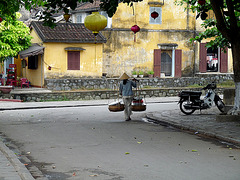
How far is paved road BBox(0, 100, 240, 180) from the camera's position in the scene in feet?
27.0

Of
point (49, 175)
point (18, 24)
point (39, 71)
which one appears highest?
point (18, 24)

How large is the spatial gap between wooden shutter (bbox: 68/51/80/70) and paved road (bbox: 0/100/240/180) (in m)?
14.2

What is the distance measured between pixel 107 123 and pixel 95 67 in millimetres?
15048

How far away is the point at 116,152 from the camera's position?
1036cm

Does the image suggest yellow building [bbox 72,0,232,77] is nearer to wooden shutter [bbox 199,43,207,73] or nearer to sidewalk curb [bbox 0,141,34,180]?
wooden shutter [bbox 199,43,207,73]

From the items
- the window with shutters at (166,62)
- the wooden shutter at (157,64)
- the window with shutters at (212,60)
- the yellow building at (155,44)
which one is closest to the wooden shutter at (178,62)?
the yellow building at (155,44)

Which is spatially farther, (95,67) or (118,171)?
(95,67)

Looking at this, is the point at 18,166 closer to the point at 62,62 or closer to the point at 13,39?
the point at 13,39

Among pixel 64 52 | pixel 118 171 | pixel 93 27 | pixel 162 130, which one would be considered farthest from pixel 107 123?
pixel 64 52

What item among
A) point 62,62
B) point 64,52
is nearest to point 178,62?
point 64,52

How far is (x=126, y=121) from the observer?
17406 mm

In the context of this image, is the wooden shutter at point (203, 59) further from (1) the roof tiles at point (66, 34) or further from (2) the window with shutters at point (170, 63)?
(1) the roof tiles at point (66, 34)

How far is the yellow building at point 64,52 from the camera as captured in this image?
29938 mm

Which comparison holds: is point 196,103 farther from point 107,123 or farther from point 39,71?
point 39,71
